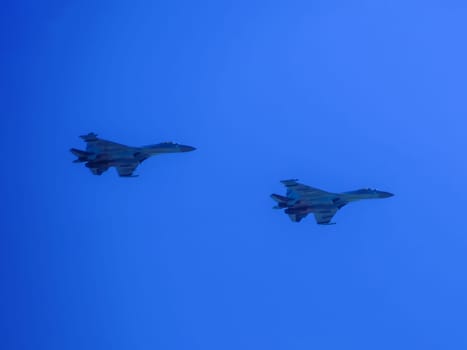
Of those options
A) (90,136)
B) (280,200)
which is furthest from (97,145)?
(280,200)

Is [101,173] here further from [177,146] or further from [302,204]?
[302,204]

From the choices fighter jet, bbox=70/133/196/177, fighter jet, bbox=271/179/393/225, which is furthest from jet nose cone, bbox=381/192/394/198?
fighter jet, bbox=70/133/196/177

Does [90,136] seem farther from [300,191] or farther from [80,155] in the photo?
[300,191]

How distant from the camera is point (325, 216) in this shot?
68.6 metres

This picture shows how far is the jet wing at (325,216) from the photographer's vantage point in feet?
223

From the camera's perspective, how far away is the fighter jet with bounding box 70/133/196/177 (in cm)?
6594

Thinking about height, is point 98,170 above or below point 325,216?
above

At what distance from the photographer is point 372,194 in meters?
65.5

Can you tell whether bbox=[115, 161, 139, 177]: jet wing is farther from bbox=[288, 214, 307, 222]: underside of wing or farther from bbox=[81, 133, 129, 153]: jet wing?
bbox=[288, 214, 307, 222]: underside of wing

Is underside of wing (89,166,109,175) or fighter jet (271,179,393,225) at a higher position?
underside of wing (89,166,109,175)

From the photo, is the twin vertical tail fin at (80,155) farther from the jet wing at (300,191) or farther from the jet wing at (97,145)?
the jet wing at (300,191)

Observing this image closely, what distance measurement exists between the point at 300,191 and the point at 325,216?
136 inches

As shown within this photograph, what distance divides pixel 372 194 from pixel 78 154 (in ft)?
69.2

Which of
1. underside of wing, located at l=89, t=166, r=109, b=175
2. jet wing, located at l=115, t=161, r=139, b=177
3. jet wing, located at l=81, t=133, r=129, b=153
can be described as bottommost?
underside of wing, located at l=89, t=166, r=109, b=175
